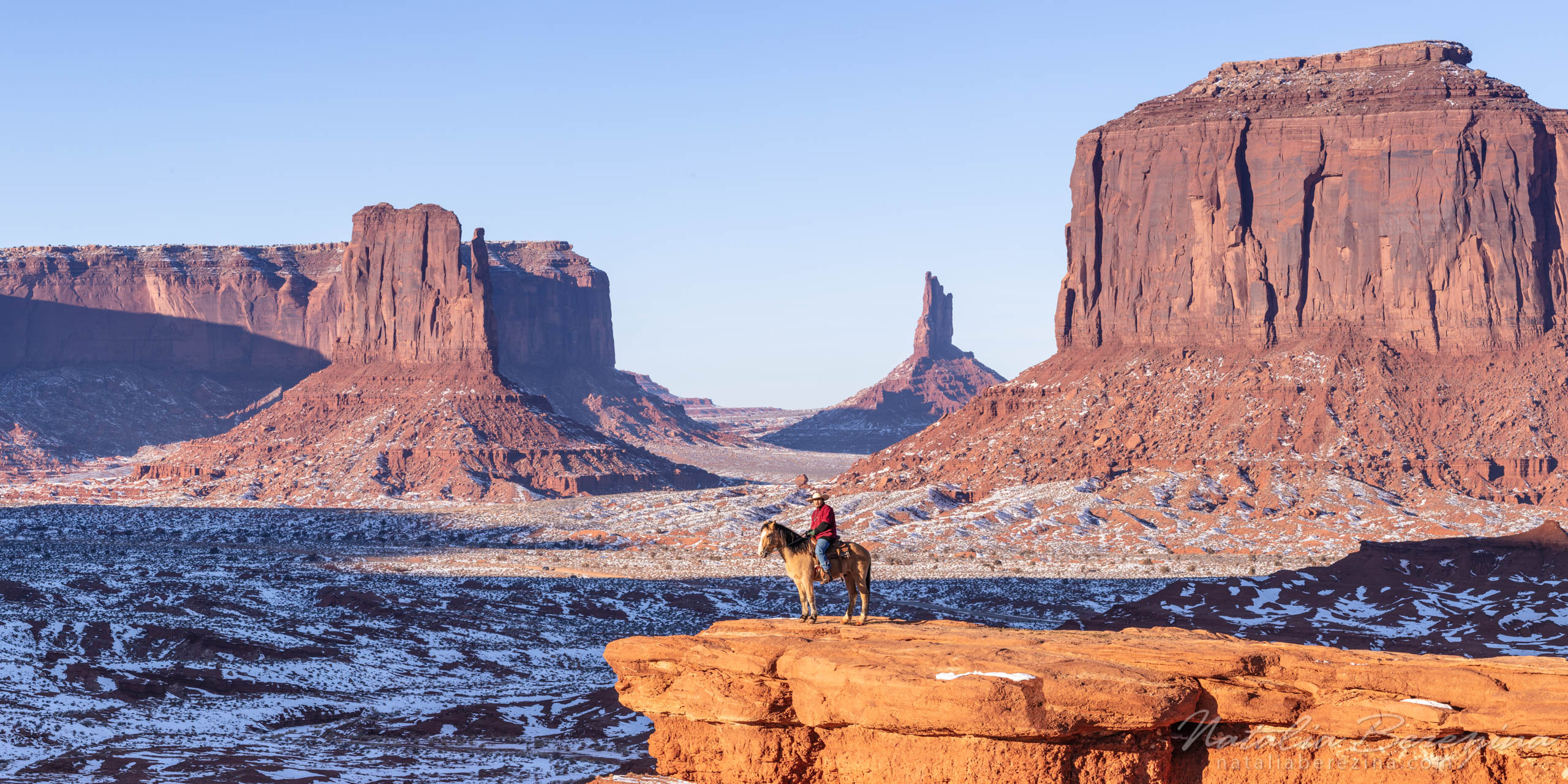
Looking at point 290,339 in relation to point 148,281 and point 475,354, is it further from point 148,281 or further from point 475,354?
point 475,354

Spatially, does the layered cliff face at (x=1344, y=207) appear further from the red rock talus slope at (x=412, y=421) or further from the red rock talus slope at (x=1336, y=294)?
the red rock talus slope at (x=412, y=421)

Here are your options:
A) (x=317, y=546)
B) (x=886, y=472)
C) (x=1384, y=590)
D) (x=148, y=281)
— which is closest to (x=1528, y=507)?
(x=1384, y=590)

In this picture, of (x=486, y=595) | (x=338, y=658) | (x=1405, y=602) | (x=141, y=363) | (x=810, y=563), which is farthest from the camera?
(x=141, y=363)

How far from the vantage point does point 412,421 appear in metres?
133

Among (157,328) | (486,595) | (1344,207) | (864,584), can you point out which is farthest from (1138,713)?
(157,328)

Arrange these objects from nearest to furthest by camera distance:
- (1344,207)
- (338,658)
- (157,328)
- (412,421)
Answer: (338,658) < (1344,207) < (412,421) < (157,328)

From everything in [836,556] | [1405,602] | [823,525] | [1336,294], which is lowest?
[1405,602]

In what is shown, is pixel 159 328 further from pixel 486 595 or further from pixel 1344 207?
pixel 1344 207

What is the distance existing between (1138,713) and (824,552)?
627cm

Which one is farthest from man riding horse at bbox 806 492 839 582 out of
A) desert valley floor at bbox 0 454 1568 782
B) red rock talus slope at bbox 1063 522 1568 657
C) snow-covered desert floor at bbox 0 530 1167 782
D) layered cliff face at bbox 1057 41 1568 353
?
layered cliff face at bbox 1057 41 1568 353

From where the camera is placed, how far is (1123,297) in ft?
355

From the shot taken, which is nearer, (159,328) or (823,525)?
(823,525)

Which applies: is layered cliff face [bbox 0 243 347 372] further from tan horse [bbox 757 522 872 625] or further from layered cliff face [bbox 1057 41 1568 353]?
tan horse [bbox 757 522 872 625]

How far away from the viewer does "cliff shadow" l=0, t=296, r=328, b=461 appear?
568ft
